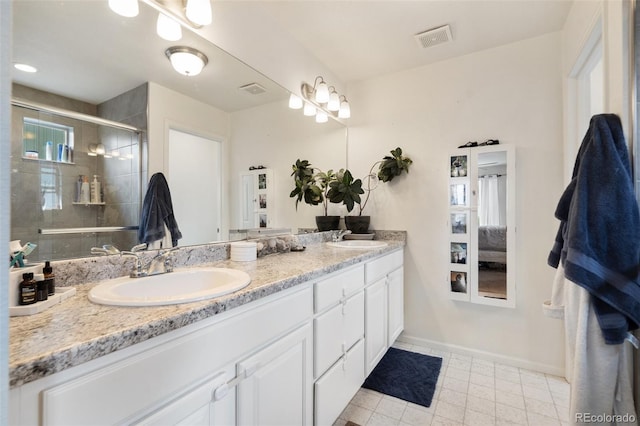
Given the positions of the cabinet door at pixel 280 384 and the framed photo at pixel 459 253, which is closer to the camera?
the cabinet door at pixel 280 384

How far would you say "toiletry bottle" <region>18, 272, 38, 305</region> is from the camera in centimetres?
71

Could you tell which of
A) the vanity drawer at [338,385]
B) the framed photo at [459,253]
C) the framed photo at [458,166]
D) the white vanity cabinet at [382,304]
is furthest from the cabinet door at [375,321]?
the framed photo at [458,166]

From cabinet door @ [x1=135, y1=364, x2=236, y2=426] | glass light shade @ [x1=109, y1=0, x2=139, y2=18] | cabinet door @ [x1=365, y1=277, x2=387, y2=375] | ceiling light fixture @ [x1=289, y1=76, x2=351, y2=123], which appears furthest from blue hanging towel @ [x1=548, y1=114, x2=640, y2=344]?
glass light shade @ [x1=109, y1=0, x2=139, y2=18]

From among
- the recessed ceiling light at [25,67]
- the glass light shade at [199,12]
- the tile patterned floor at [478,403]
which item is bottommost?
the tile patterned floor at [478,403]

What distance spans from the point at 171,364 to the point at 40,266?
547mm

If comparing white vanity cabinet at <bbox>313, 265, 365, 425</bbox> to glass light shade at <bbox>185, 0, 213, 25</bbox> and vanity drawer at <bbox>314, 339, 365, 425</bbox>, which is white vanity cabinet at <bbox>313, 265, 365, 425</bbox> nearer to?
vanity drawer at <bbox>314, 339, 365, 425</bbox>

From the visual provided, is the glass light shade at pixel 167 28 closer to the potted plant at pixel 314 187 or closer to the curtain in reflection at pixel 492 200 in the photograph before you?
the potted plant at pixel 314 187

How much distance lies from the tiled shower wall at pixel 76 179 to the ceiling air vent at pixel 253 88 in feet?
2.09

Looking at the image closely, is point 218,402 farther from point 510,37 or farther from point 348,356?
point 510,37

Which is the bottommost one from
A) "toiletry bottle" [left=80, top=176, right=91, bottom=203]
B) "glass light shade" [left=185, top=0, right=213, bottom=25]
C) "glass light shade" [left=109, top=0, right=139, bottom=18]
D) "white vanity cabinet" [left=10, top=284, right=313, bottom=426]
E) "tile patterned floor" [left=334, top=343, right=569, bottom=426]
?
"tile patterned floor" [left=334, top=343, right=569, bottom=426]

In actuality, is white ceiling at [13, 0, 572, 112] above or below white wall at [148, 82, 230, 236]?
above

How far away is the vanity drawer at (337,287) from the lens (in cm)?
126

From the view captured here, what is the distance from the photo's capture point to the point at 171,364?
0.68m

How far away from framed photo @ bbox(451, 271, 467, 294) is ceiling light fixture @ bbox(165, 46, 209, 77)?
2267 millimetres
